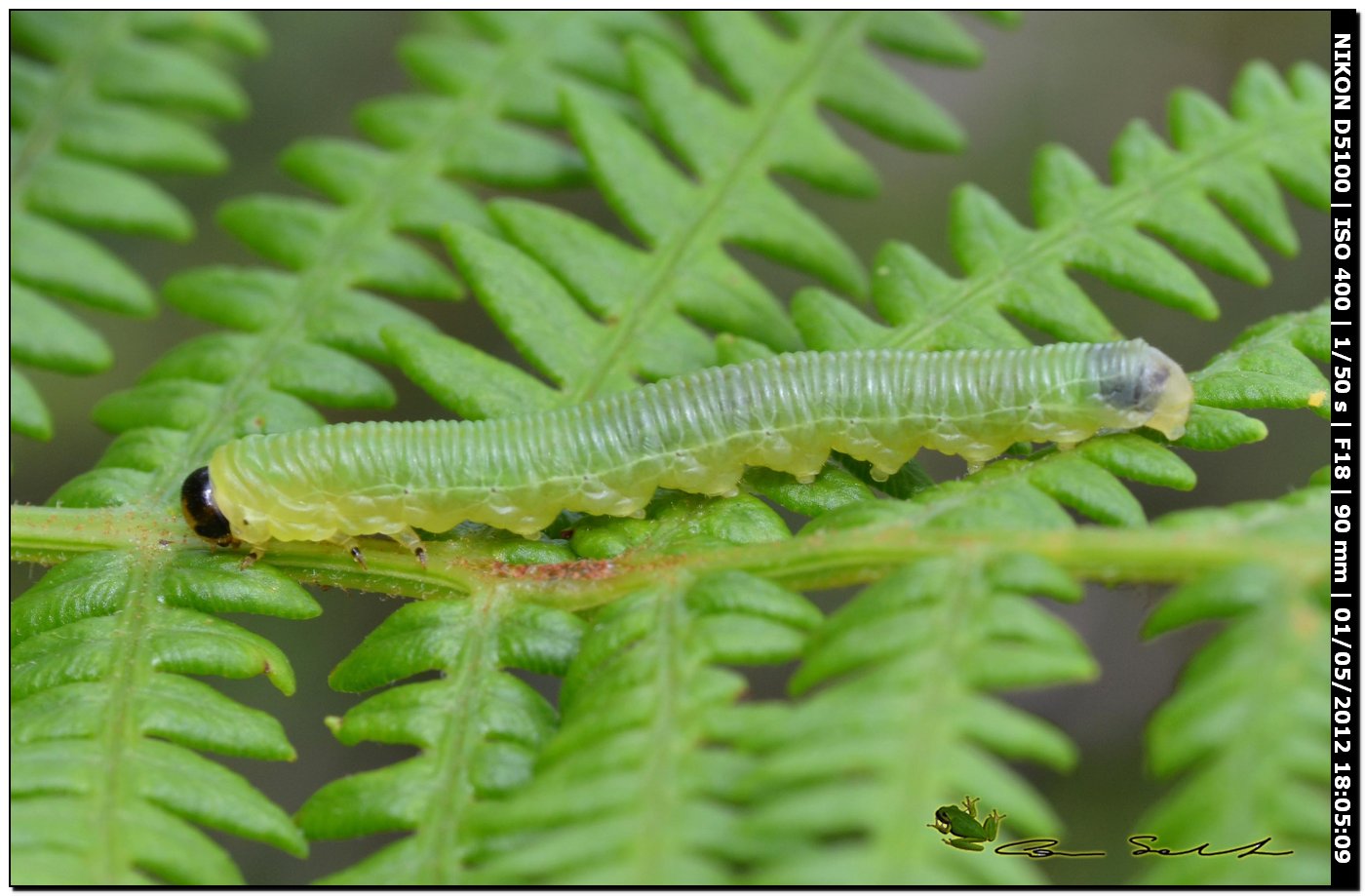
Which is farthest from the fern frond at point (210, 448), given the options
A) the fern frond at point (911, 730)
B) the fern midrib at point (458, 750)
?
the fern frond at point (911, 730)

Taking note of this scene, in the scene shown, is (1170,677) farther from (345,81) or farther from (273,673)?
(345,81)

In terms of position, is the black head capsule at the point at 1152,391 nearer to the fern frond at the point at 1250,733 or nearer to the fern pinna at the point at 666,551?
the fern pinna at the point at 666,551

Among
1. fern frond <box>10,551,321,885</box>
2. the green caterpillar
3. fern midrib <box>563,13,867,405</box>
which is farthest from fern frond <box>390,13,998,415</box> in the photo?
fern frond <box>10,551,321,885</box>

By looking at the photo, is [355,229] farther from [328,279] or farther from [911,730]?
[911,730]

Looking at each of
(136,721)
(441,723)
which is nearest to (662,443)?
(441,723)

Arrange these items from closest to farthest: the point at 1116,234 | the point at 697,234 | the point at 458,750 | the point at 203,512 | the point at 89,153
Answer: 1. the point at 458,750
2. the point at 203,512
3. the point at 1116,234
4. the point at 697,234
5. the point at 89,153
